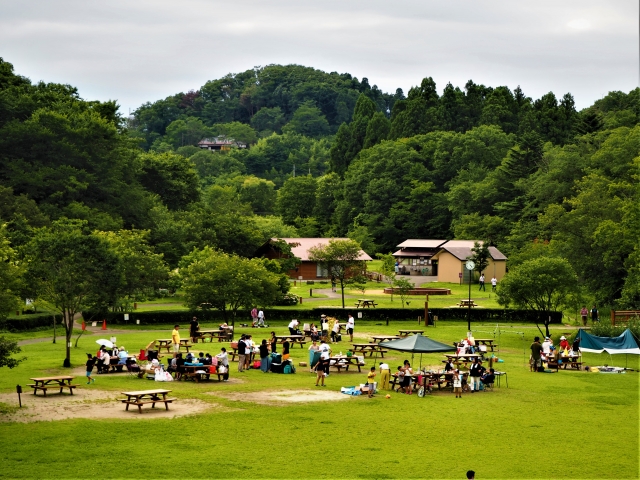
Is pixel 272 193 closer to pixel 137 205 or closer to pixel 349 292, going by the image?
pixel 137 205

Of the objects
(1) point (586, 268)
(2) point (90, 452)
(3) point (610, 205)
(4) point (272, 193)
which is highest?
(4) point (272, 193)

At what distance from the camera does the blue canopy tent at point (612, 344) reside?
40.6 m

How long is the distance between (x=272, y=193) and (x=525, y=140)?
5710cm

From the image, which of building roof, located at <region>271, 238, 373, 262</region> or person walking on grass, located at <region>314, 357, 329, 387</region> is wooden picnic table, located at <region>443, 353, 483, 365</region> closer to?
person walking on grass, located at <region>314, 357, 329, 387</region>

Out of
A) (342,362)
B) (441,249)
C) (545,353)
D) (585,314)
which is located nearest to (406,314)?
(585,314)

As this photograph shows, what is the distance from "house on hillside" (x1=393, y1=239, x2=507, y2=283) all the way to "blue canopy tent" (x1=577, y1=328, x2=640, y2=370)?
37620mm

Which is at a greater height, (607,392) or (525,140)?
(525,140)

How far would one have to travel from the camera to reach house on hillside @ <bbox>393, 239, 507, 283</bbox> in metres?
84.4

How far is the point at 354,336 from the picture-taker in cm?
4762

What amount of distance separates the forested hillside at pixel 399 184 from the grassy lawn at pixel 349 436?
19772 mm

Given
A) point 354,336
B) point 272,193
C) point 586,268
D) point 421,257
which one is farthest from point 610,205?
point 272,193

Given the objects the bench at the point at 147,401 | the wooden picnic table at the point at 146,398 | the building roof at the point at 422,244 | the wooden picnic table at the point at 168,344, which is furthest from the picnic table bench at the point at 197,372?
the building roof at the point at 422,244

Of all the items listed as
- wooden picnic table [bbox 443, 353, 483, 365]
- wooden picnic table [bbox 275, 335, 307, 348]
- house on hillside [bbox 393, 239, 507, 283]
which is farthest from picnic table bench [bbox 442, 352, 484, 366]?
house on hillside [bbox 393, 239, 507, 283]

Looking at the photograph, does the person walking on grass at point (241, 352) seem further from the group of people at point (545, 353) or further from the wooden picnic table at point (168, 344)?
the group of people at point (545, 353)
